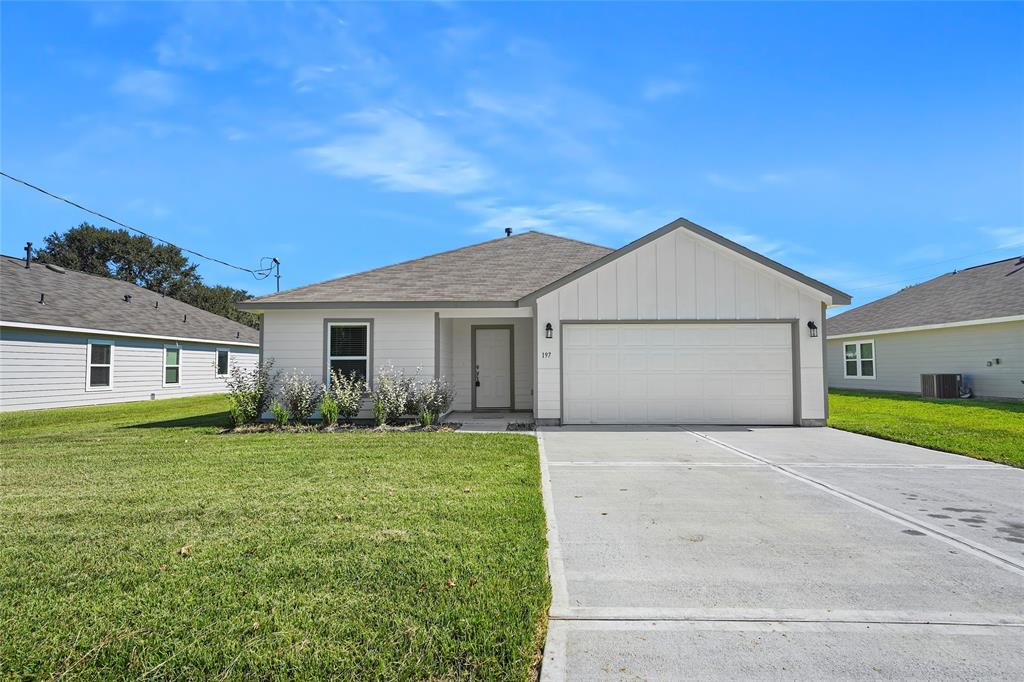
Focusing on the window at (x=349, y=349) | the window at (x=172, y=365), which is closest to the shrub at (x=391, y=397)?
the window at (x=349, y=349)

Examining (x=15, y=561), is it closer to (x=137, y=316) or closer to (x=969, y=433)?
(x=969, y=433)

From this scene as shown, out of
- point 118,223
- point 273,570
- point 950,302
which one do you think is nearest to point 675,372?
point 273,570

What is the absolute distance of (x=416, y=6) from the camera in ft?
31.5

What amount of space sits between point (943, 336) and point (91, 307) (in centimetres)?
2910

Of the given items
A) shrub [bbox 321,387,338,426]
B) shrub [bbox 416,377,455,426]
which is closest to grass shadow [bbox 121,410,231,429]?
shrub [bbox 321,387,338,426]

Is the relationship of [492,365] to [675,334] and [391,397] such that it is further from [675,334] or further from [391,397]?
[675,334]

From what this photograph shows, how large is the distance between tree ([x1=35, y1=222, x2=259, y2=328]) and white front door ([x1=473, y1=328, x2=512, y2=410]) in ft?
111

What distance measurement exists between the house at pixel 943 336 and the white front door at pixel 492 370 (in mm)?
14531

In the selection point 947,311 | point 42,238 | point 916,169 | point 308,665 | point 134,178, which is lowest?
point 308,665

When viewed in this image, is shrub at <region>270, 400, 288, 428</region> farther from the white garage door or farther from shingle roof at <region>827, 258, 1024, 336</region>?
shingle roof at <region>827, 258, 1024, 336</region>

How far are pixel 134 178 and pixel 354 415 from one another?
43.3 feet

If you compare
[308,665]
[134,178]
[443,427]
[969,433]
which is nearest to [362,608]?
[308,665]

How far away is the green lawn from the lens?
7.91 meters

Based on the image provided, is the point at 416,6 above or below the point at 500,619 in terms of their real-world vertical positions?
above
